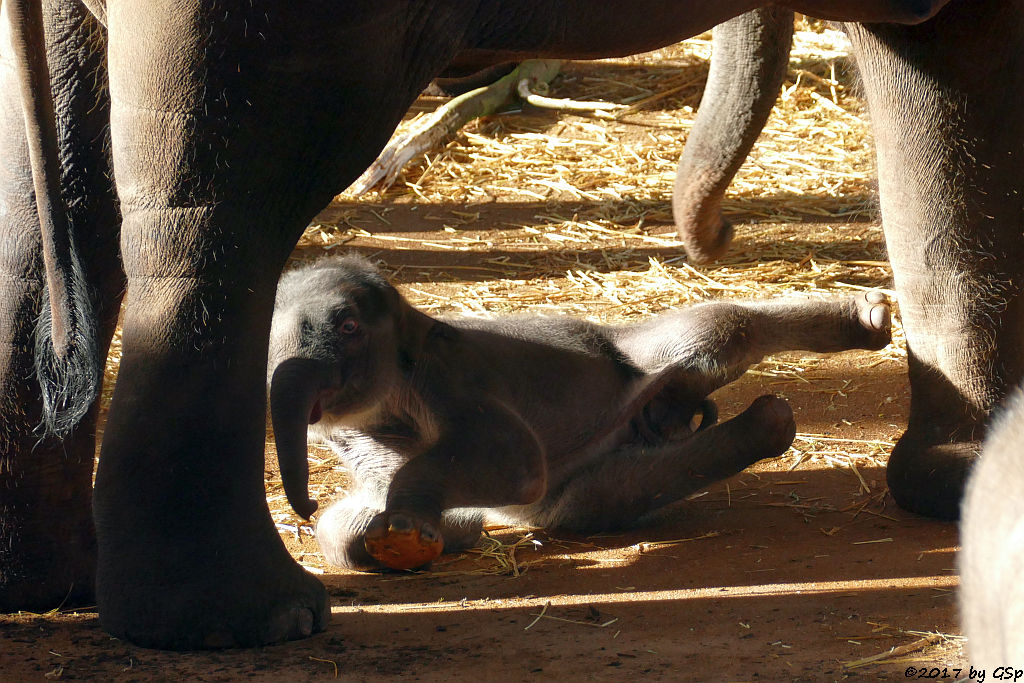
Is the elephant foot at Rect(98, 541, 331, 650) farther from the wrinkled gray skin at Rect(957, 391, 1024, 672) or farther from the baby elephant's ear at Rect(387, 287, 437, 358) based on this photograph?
the wrinkled gray skin at Rect(957, 391, 1024, 672)

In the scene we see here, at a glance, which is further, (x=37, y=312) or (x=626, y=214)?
(x=626, y=214)

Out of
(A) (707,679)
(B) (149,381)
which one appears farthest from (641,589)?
(B) (149,381)

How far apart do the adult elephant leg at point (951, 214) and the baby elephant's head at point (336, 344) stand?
110cm

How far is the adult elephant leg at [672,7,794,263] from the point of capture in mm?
3959

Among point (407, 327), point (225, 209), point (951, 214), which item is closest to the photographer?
point (225, 209)

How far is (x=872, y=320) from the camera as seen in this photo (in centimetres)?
329

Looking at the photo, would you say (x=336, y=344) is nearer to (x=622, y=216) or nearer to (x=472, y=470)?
(x=472, y=470)

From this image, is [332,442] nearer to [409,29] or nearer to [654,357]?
[654,357]

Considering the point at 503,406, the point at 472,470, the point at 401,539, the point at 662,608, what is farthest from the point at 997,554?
the point at 503,406

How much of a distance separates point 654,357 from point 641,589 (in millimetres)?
836

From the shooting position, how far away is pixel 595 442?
328 centimetres

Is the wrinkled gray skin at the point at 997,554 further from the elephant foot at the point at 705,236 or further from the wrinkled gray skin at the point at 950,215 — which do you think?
the elephant foot at the point at 705,236

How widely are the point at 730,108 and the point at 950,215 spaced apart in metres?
1.26

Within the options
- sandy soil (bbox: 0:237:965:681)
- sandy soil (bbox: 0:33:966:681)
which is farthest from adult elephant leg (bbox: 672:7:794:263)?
sandy soil (bbox: 0:237:965:681)
